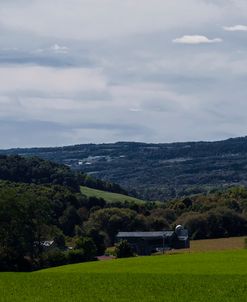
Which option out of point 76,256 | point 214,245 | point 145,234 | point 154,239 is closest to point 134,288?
point 76,256

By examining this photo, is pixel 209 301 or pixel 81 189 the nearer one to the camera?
pixel 209 301

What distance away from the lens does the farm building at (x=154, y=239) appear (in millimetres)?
118100

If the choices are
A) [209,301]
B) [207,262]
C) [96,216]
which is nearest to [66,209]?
[96,216]

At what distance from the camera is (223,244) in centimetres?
10150

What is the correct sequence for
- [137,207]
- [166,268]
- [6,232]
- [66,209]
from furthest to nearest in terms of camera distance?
1. [137,207]
2. [66,209]
3. [6,232]
4. [166,268]

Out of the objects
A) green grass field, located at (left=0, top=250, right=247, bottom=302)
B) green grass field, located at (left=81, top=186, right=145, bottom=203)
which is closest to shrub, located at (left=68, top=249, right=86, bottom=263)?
green grass field, located at (left=0, top=250, right=247, bottom=302)

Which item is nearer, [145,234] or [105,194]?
[145,234]

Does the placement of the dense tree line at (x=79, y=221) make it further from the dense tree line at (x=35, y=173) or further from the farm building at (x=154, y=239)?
the farm building at (x=154, y=239)

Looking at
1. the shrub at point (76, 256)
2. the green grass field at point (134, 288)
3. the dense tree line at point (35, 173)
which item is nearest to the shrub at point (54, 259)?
the shrub at point (76, 256)

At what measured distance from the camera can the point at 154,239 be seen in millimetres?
122188

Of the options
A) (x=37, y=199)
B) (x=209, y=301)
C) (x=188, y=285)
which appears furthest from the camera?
(x=37, y=199)

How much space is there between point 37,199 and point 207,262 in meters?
47.4

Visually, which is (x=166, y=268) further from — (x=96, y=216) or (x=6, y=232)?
(x=96, y=216)

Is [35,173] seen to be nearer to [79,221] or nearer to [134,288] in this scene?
[79,221]
